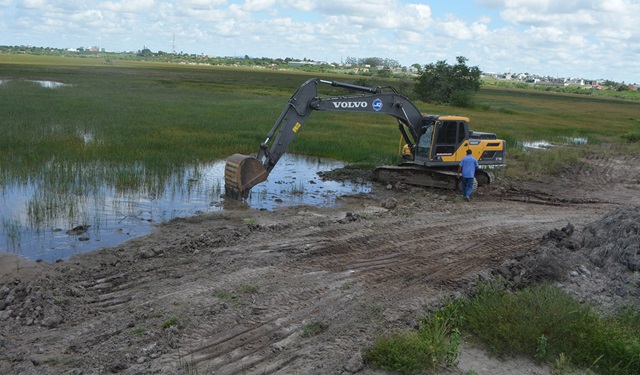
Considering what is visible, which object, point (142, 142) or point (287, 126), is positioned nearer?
point (287, 126)

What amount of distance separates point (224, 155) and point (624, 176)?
14.7 m

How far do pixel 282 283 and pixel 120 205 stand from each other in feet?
21.5

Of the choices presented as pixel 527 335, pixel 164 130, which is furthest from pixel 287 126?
pixel 164 130

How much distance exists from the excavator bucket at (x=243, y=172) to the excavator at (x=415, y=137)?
1.04ft

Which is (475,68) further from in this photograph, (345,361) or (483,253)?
(345,361)

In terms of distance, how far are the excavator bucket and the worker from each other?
5.57m

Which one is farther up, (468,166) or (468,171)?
(468,166)

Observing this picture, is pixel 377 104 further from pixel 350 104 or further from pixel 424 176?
pixel 424 176

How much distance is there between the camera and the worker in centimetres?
1625

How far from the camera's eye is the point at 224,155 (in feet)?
69.1

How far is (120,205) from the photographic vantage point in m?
14.1

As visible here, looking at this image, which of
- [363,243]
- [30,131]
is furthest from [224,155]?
[363,243]

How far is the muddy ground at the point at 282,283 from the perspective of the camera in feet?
22.6

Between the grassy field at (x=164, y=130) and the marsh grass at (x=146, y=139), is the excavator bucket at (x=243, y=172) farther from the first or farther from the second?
the grassy field at (x=164, y=130)
